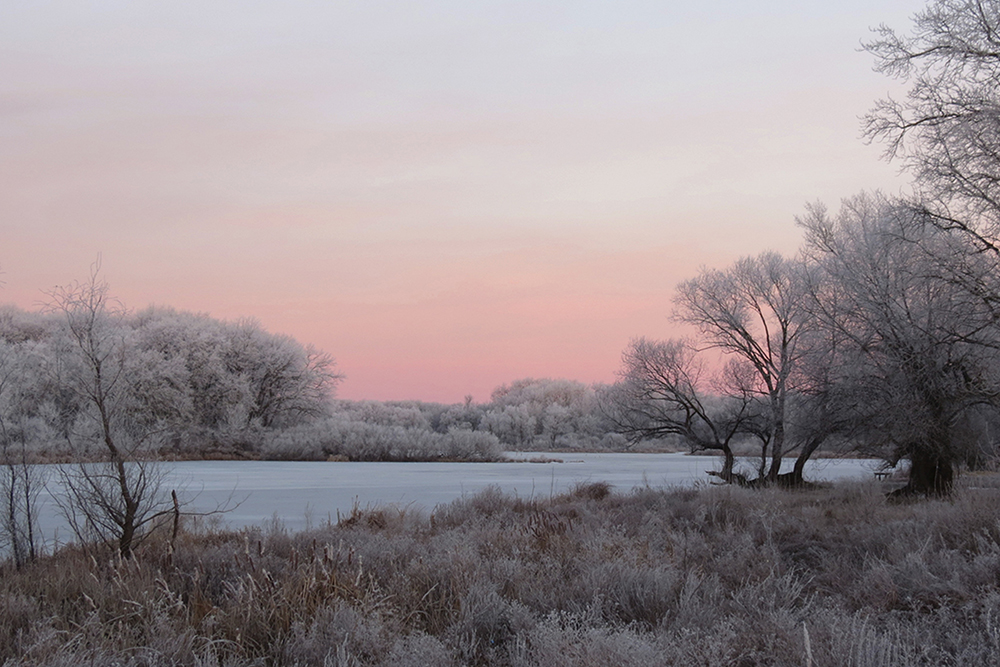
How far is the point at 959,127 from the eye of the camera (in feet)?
43.9

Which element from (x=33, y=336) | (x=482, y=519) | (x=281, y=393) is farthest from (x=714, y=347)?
(x=33, y=336)

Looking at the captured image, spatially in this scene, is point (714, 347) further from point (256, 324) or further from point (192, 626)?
point (256, 324)

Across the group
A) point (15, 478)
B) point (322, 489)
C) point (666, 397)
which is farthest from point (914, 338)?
point (322, 489)

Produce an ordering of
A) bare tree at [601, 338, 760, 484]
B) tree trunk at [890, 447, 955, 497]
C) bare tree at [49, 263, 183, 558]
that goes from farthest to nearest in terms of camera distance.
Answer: bare tree at [601, 338, 760, 484], tree trunk at [890, 447, 955, 497], bare tree at [49, 263, 183, 558]

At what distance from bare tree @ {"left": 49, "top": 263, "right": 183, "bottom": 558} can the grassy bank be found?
54cm

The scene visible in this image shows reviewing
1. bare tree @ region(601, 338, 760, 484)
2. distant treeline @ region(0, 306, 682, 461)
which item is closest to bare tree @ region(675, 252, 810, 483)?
bare tree @ region(601, 338, 760, 484)

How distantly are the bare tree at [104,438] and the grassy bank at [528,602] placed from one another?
1.76 ft

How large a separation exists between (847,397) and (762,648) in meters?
13.4

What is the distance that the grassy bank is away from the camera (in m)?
4.47

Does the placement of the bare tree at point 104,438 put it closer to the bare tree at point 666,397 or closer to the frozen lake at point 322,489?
the frozen lake at point 322,489

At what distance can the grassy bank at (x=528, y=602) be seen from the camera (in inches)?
176

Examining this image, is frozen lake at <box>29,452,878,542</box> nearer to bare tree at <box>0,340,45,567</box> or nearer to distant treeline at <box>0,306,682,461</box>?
bare tree at <box>0,340,45,567</box>

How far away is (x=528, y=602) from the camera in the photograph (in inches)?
241

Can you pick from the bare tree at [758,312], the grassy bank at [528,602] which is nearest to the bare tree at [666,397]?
the bare tree at [758,312]
